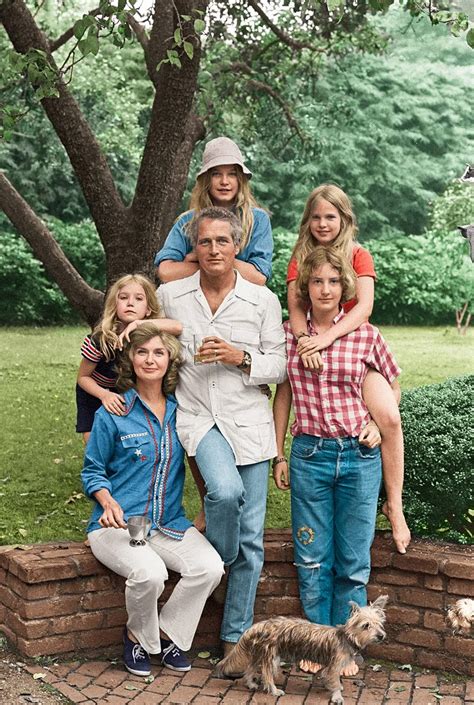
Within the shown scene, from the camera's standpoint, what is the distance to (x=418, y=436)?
4.58 metres

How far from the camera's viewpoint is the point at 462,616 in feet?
13.9

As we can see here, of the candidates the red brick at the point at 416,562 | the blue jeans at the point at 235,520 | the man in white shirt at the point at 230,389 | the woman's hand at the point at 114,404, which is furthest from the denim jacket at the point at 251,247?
the red brick at the point at 416,562

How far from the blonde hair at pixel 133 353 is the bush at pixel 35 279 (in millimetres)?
12978

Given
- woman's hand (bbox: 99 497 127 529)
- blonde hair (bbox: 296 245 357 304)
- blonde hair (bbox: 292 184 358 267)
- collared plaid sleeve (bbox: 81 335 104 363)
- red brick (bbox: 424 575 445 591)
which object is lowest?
red brick (bbox: 424 575 445 591)

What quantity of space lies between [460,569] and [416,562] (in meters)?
0.19

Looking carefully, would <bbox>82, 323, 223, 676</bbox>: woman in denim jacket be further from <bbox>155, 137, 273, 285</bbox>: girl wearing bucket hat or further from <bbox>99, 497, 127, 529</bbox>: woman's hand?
<bbox>155, 137, 273, 285</bbox>: girl wearing bucket hat

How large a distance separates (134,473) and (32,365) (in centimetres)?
1061

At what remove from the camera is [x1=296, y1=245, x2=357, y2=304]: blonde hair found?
430cm

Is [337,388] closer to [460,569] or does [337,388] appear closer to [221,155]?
[460,569]

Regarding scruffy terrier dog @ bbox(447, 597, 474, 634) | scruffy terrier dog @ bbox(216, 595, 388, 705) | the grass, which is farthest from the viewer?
the grass

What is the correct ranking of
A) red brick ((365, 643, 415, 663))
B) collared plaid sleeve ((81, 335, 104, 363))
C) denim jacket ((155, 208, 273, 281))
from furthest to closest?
1. denim jacket ((155, 208, 273, 281))
2. collared plaid sleeve ((81, 335, 104, 363))
3. red brick ((365, 643, 415, 663))

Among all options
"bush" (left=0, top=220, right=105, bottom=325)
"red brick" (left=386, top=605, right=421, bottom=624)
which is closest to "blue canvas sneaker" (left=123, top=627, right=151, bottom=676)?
"red brick" (left=386, top=605, right=421, bottom=624)

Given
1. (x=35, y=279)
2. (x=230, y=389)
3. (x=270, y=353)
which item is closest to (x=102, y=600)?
(x=230, y=389)

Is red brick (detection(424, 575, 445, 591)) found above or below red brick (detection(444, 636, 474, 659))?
above
